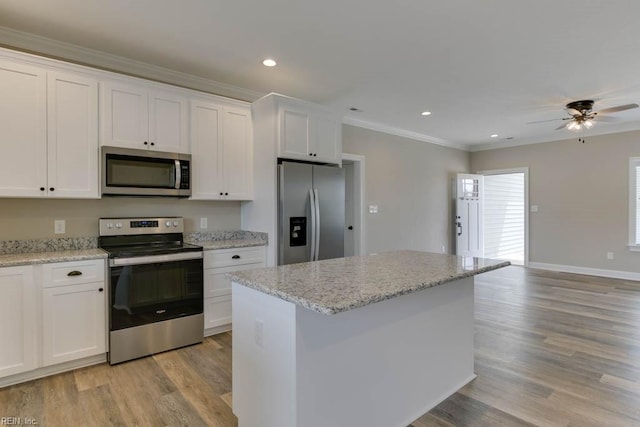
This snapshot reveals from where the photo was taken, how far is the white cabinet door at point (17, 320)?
A: 2.41 m

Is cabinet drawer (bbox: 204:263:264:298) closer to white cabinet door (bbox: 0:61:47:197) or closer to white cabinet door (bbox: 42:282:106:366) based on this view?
white cabinet door (bbox: 42:282:106:366)

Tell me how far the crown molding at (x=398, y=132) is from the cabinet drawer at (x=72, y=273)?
3.75 m

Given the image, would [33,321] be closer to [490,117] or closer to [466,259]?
[466,259]

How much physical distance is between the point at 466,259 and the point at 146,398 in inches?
94.5

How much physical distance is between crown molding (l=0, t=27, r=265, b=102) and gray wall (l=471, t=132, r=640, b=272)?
5.94 metres

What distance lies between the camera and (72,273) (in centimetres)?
266

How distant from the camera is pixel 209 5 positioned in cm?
238

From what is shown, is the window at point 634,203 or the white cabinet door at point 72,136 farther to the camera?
the window at point 634,203

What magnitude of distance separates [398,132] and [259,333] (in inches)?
202

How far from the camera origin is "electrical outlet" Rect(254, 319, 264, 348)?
168cm

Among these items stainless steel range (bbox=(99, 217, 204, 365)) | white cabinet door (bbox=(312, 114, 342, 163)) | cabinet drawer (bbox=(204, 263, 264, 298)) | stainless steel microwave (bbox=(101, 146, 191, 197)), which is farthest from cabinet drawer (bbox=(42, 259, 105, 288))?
white cabinet door (bbox=(312, 114, 342, 163))

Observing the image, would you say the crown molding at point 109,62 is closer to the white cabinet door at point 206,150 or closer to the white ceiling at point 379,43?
the white ceiling at point 379,43

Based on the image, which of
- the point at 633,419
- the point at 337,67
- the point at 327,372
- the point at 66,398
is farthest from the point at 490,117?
the point at 66,398

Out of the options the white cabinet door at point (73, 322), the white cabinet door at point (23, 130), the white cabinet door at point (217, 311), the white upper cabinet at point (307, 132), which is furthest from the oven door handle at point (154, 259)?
the white upper cabinet at point (307, 132)
